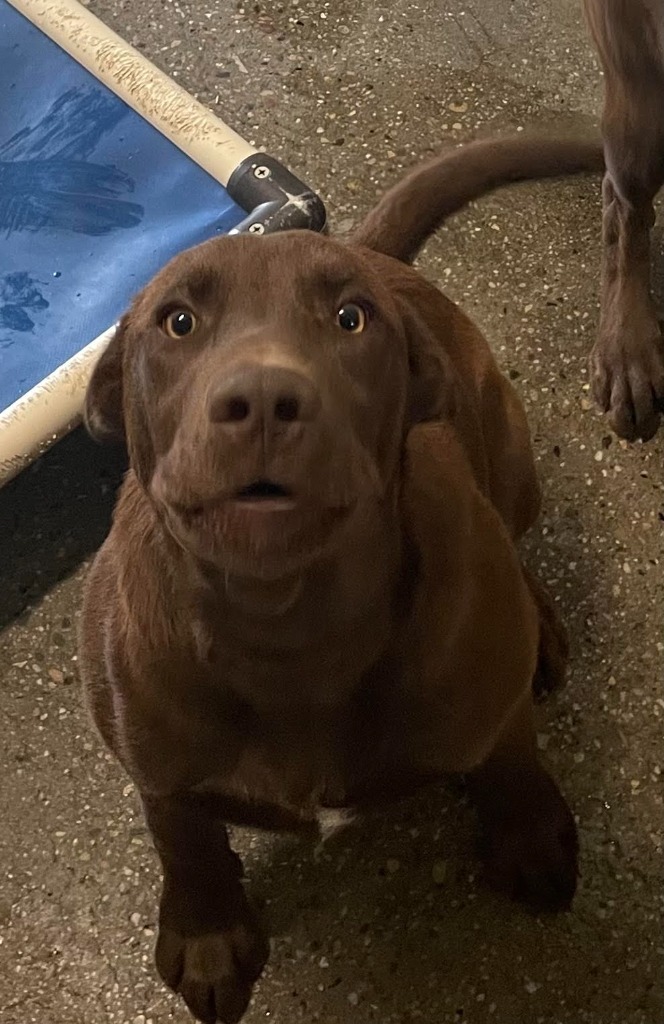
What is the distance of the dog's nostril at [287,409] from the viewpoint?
0.83 metres

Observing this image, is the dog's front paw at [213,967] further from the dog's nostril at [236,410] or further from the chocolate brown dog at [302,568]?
the dog's nostril at [236,410]

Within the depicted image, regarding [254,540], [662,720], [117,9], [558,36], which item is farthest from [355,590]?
[117,9]

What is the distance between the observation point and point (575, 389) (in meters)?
1.97

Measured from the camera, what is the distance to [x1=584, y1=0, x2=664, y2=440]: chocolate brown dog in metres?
1.49

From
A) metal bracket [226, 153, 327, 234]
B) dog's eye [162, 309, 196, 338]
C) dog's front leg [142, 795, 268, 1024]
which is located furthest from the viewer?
metal bracket [226, 153, 327, 234]

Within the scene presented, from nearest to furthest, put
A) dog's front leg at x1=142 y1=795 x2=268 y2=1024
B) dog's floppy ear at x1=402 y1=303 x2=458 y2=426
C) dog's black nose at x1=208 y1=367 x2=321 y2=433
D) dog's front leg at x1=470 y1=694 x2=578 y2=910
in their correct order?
1. dog's black nose at x1=208 y1=367 x2=321 y2=433
2. dog's floppy ear at x1=402 y1=303 x2=458 y2=426
3. dog's front leg at x1=142 y1=795 x2=268 y2=1024
4. dog's front leg at x1=470 y1=694 x2=578 y2=910

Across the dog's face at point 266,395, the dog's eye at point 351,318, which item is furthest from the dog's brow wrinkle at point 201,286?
the dog's eye at point 351,318

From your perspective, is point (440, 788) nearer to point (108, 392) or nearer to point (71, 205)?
point (108, 392)

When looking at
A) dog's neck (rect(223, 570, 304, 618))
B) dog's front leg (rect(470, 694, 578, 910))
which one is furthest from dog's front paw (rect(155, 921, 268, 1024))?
dog's neck (rect(223, 570, 304, 618))

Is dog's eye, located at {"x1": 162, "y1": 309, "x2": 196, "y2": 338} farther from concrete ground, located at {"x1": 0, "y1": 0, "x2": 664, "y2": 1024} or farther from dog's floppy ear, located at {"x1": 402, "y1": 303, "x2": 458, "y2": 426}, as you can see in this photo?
concrete ground, located at {"x1": 0, "y1": 0, "x2": 664, "y2": 1024}

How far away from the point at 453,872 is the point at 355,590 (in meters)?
0.72

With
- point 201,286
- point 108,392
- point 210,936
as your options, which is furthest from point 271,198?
point 210,936

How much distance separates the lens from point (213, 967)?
151 cm

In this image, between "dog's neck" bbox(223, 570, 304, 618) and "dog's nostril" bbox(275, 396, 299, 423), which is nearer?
"dog's nostril" bbox(275, 396, 299, 423)
